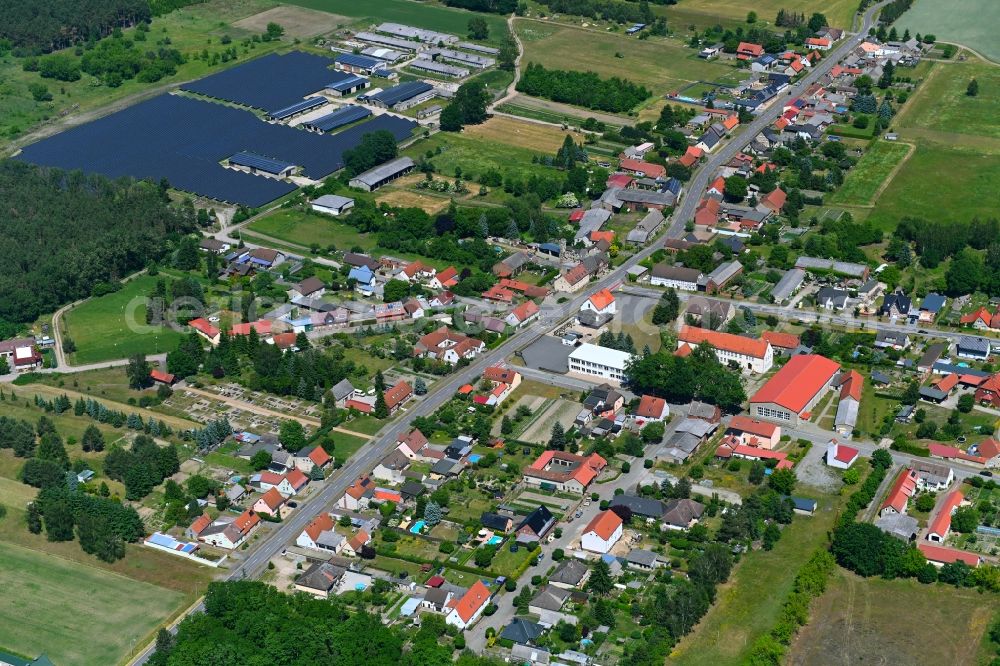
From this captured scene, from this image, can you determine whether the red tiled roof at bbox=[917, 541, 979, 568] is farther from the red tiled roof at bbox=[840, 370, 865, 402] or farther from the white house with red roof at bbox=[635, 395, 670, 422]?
the white house with red roof at bbox=[635, 395, 670, 422]

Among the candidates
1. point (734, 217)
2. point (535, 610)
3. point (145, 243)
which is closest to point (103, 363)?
point (145, 243)

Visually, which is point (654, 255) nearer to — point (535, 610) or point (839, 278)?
point (839, 278)

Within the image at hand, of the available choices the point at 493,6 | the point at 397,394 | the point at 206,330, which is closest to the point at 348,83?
the point at 493,6

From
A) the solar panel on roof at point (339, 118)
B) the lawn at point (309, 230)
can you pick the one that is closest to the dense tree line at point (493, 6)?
the solar panel on roof at point (339, 118)

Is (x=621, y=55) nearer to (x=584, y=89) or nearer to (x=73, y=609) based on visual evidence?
(x=584, y=89)

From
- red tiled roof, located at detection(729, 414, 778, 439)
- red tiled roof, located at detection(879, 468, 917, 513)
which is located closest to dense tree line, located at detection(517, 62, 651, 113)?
red tiled roof, located at detection(729, 414, 778, 439)
